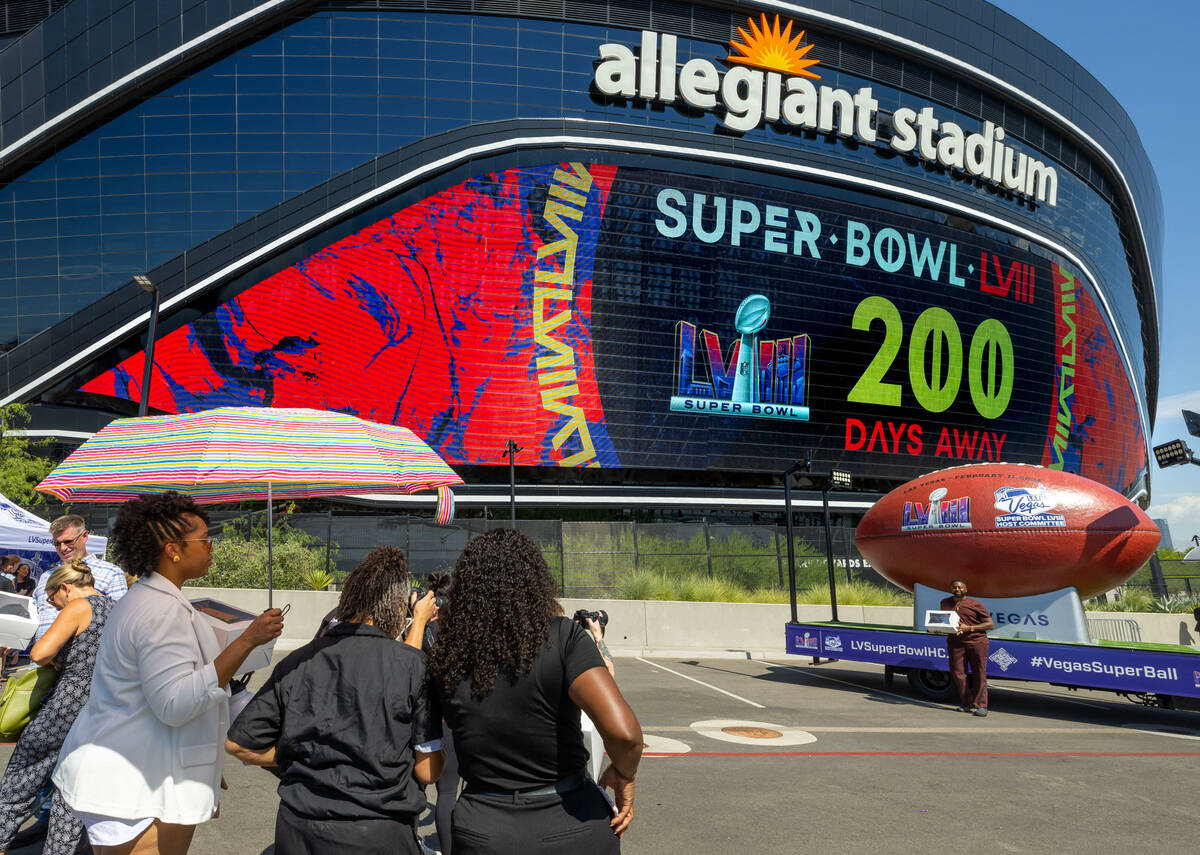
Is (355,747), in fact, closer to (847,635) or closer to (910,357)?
(847,635)

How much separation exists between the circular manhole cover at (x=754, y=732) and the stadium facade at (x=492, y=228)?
2470cm

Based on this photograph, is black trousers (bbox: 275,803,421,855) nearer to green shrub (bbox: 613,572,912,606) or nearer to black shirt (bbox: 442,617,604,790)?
black shirt (bbox: 442,617,604,790)

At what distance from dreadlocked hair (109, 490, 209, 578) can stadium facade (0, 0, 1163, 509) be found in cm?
3063

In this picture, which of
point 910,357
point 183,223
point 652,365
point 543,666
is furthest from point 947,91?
point 543,666

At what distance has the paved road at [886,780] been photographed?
241 inches

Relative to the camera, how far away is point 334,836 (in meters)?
3.03

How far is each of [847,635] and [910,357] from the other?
27.9m

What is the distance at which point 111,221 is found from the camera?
34.7 meters

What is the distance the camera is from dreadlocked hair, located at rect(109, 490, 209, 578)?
362cm

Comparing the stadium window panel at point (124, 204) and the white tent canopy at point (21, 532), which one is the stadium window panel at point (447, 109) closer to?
the stadium window panel at point (124, 204)

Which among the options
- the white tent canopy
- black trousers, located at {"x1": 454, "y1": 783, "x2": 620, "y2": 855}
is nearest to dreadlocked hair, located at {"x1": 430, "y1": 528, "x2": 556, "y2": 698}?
black trousers, located at {"x1": 454, "y1": 783, "x2": 620, "y2": 855}

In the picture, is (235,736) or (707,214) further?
(707,214)

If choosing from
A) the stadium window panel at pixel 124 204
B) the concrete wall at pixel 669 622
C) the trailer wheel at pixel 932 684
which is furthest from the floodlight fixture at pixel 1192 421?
the stadium window panel at pixel 124 204

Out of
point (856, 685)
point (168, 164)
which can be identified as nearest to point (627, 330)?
A: point (168, 164)
